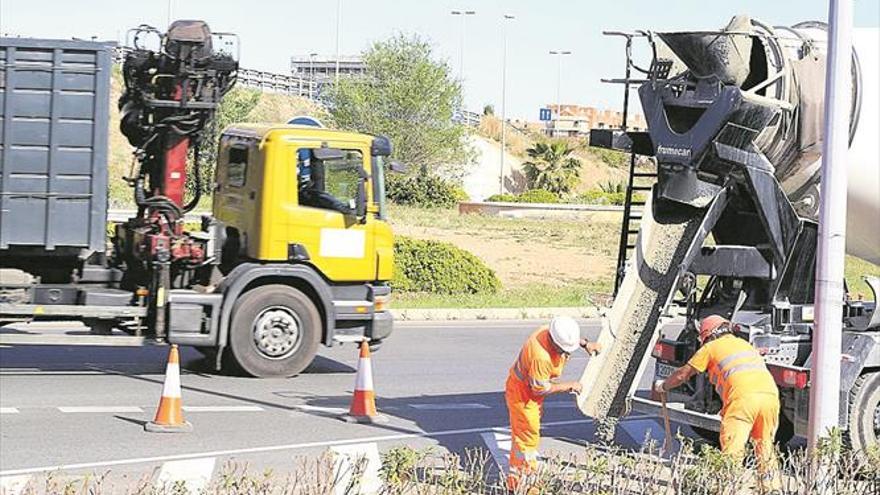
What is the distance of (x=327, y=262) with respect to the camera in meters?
15.0

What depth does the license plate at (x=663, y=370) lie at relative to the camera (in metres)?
11.0

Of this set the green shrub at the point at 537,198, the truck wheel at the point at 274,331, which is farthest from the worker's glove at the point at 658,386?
the green shrub at the point at 537,198

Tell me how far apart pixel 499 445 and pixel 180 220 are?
16.2ft

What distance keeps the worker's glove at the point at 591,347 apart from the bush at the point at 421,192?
4602 cm

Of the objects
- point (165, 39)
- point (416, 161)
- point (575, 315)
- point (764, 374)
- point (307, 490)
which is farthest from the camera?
point (416, 161)

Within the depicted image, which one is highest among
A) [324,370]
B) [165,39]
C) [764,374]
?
[165,39]

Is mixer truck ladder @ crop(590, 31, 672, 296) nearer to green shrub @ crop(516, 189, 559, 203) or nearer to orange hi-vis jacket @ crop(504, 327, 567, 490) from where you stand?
orange hi-vis jacket @ crop(504, 327, 567, 490)

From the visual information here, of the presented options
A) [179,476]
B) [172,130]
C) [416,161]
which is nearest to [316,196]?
[172,130]

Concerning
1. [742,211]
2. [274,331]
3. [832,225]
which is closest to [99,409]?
[274,331]

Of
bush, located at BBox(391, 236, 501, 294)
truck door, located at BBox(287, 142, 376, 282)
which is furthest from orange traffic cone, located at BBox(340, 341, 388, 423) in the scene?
bush, located at BBox(391, 236, 501, 294)

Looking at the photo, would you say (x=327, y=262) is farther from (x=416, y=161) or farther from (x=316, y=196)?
(x=416, y=161)

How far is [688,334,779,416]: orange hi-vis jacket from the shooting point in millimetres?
9086

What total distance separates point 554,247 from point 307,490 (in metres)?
30.6

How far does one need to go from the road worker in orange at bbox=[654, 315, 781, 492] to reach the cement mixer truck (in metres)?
0.96
